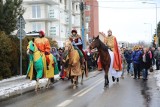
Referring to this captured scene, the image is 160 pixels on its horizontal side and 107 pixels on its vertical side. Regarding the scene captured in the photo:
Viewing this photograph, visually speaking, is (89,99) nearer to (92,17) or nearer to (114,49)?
(114,49)

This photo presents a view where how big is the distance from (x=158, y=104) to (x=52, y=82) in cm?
893

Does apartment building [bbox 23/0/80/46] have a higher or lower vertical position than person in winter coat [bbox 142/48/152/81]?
higher

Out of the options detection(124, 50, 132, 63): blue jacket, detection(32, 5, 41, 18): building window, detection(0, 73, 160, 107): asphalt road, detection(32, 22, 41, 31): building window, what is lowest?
detection(0, 73, 160, 107): asphalt road

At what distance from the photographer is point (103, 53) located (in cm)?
1794

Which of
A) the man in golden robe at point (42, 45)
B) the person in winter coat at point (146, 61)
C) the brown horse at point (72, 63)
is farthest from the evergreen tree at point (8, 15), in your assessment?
the brown horse at point (72, 63)

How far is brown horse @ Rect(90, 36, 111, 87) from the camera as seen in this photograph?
17.6 m

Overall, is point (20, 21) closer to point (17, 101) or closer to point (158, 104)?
point (17, 101)

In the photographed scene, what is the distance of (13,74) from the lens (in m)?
24.8

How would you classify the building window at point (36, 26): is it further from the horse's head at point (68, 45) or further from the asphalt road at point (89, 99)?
the asphalt road at point (89, 99)

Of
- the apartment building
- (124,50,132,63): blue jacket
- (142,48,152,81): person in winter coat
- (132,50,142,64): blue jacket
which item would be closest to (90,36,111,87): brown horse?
(142,48,152,81): person in winter coat

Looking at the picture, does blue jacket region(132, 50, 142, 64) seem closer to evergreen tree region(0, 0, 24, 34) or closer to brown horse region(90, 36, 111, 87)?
brown horse region(90, 36, 111, 87)

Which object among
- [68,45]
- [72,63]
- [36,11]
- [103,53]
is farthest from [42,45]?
[36,11]

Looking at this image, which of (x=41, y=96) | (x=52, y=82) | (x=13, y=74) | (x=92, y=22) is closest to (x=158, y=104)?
(x=41, y=96)

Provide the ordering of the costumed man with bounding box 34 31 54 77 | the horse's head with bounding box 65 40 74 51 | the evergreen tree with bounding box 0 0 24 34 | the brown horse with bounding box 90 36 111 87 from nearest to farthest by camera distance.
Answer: the horse's head with bounding box 65 40 74 51
the costumed man with bounding box 34 31 54 77
the brown horse with bounding box 90 36 111 87
the evergreen tree with bounding box 0 0 24 34
